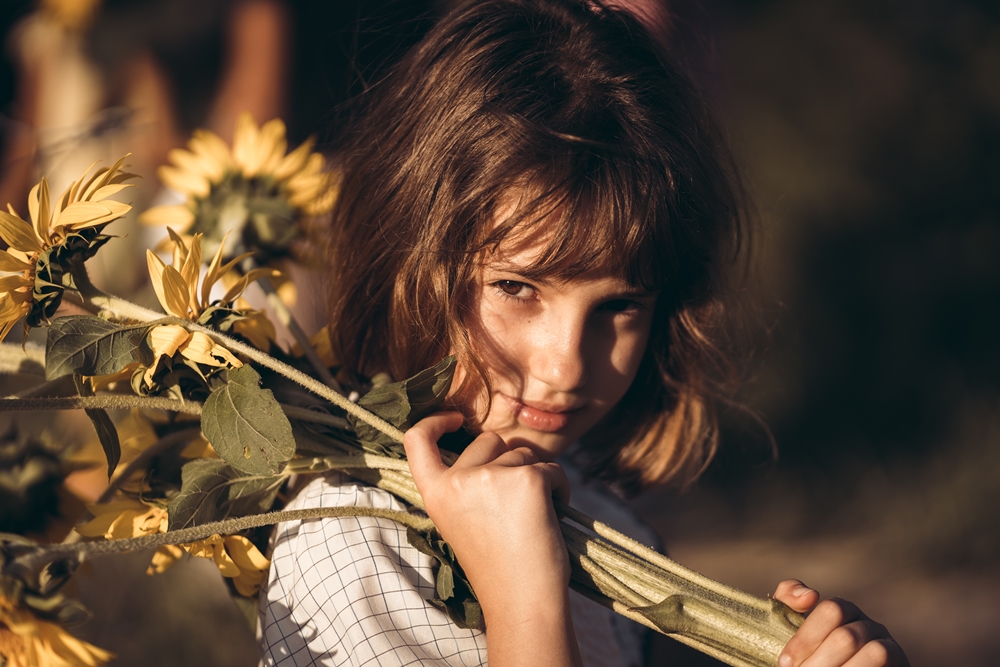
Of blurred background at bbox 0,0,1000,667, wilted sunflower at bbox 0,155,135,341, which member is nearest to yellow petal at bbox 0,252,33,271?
wilted sunflower at bbox 0,155,135,341

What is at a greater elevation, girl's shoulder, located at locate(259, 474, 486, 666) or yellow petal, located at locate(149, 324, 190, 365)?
yellow petal, located at locate(149, 324, 190, 365)

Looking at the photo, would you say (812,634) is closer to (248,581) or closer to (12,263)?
(248,581)

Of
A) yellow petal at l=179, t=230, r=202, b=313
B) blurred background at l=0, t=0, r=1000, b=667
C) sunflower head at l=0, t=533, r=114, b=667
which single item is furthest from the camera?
blurred background at l=0, t=0, r=1000, b=667

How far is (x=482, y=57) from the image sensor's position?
0.72 m

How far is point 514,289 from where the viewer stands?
657 mm

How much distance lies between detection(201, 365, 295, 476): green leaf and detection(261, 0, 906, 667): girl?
→ 11 centimetres

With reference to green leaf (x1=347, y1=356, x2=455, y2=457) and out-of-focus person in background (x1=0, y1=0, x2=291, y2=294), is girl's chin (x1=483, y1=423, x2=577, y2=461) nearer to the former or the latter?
green leaf (x1=347, y1=356, x2=455, y2=457)

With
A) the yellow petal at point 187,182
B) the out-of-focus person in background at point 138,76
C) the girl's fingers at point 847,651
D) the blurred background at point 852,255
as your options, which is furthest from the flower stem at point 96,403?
the blurred background at point 852,255

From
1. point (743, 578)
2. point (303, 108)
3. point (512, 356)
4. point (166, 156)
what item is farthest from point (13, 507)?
point (743, 578)

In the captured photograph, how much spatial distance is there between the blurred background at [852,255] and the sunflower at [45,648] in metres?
1.39

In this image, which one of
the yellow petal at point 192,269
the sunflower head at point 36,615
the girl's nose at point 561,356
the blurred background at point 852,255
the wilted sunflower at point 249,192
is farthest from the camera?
the blurred background at point 852,255

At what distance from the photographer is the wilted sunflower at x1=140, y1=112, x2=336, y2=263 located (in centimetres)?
79

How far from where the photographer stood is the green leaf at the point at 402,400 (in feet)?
1.85

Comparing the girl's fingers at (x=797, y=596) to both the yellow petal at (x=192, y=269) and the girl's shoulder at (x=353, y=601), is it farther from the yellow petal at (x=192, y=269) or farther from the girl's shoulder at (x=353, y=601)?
the yellow petal at (x=192, y=269)
